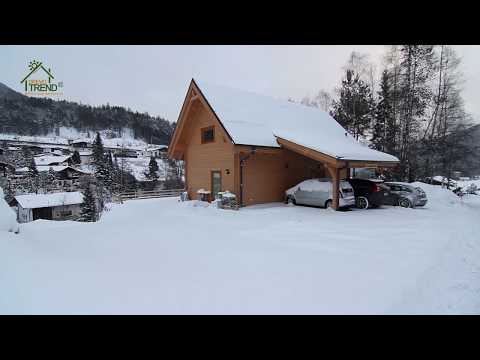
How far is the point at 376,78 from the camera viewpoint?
25.4 meters

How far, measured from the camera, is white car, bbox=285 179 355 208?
439 inches

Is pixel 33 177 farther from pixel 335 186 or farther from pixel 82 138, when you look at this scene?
pixel 335 186

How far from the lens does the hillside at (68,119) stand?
4174cm

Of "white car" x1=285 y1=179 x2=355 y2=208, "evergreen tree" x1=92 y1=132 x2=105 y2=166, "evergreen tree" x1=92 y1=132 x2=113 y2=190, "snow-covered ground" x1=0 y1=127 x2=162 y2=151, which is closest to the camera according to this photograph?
"white car" x1=285 y1=179 x2=355 y2=208

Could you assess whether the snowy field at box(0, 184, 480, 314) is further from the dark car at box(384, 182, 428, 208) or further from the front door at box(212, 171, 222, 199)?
the front door at box(212, 171, 222, 199)

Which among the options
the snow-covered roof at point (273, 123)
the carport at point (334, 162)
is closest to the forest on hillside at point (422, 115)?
the snow-covered roof at point (273, 123)

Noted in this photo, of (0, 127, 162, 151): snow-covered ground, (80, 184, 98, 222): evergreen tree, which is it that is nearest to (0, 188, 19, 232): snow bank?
(80, 184, 98, 222): evergreen tree

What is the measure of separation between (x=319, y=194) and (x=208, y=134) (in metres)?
7.08

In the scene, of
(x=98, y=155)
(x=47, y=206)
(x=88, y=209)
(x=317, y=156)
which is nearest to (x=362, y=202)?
(x=317, y=156)

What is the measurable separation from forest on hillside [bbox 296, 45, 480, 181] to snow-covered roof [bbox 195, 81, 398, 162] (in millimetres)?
7356

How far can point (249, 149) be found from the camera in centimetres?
1160
